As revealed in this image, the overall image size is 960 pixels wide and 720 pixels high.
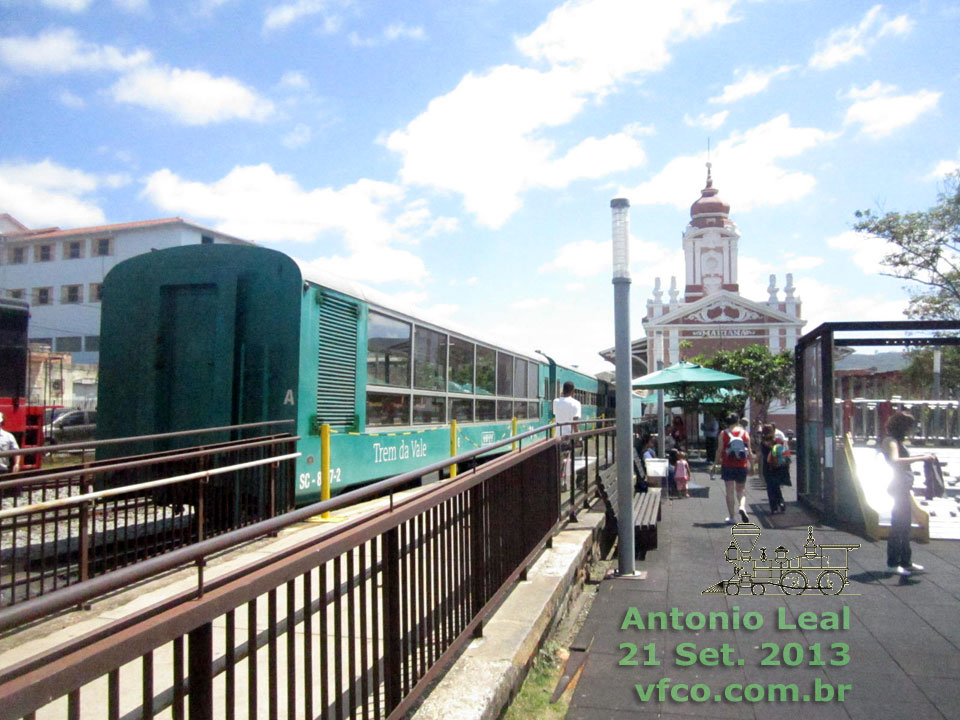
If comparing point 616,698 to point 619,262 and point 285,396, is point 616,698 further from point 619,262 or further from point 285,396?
point 285,396

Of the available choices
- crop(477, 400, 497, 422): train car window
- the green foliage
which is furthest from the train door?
the green foliage

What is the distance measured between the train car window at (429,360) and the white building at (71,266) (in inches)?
1513

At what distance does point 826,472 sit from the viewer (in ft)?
30.6

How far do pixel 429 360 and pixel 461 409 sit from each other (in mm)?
1519

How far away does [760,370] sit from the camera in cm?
2859

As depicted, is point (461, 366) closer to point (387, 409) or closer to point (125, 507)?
point (387, 409)

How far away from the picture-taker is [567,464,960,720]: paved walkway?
3725 millimetres

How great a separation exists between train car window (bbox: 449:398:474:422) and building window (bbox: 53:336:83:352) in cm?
4307

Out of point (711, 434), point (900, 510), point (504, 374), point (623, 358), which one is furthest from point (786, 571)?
point (711, 434)

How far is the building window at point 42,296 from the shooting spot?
47062 millimetres

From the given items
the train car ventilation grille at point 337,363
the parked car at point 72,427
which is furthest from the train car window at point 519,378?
the parked car at point 72,427

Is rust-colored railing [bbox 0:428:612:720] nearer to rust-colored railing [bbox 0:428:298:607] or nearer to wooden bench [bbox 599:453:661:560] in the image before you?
rust-colored railing [bbox 0:428:298:607]

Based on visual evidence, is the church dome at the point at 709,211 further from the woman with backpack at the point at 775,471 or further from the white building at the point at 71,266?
the woman with backpack at the point at 775,471

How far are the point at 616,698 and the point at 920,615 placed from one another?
2654 mm
